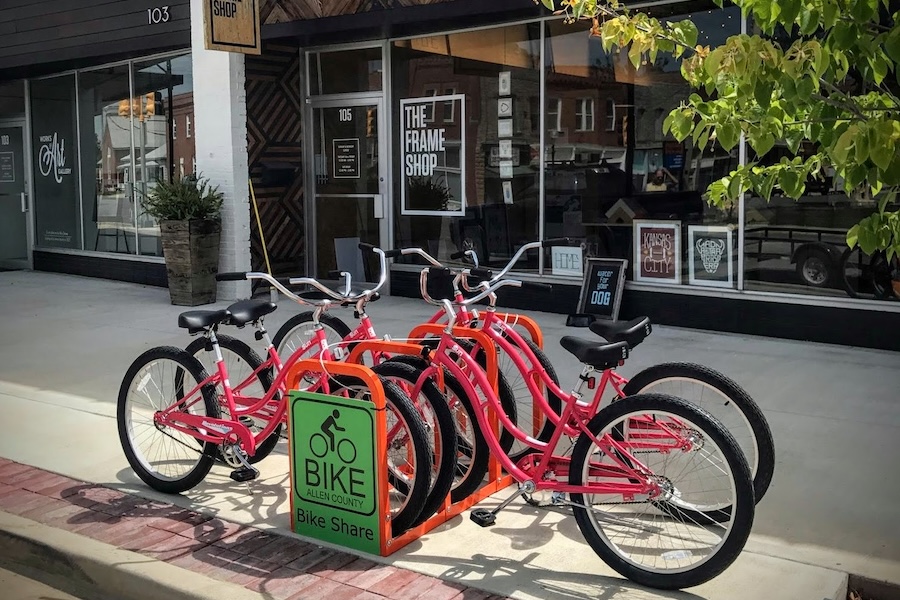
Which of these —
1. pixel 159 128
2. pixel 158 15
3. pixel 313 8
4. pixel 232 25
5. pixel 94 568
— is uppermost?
→ pixel 158 15

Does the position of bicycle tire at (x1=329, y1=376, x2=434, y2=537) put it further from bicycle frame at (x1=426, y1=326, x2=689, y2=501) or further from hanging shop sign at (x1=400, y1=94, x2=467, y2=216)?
hanging shop sign at (x1=400, y1=94, x2=467, y2=216)

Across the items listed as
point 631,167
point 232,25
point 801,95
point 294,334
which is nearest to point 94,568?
point 294,334

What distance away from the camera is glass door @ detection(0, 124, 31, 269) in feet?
52.9

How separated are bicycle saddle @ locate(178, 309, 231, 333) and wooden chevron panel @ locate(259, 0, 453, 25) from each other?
624 cm

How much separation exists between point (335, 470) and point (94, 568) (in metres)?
1.16

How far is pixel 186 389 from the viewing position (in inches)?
208

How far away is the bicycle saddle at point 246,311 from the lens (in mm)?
5110

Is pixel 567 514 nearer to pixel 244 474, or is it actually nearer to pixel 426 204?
pixel 244 474

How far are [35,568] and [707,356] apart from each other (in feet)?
18.1

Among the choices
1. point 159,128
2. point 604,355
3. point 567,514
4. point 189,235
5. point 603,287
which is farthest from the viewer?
point 159,128

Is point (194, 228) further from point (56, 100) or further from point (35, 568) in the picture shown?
point (35, 568)

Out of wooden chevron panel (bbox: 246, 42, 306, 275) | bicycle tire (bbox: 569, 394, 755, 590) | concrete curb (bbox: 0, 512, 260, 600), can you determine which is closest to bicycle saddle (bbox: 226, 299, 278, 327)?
concrete curb (bbox: 0, 512, 260, 600)

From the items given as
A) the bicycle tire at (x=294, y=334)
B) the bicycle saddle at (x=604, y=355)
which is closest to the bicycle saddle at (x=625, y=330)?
the bicycle saddle at (x=604, y=355)

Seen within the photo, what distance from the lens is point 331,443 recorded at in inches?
174
